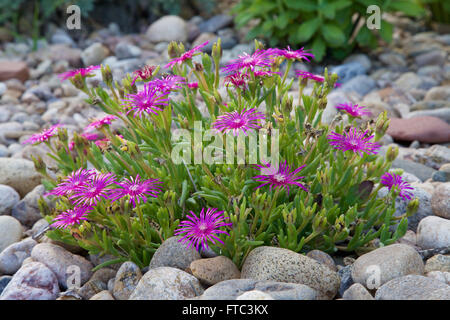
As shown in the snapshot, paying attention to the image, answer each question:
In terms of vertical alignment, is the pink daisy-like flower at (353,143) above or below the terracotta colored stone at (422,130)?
above

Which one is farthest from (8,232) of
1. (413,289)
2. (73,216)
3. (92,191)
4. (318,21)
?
(318,21)

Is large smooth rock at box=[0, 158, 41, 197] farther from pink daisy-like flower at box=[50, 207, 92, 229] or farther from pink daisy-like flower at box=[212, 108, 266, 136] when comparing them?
pink daisy-like flower at box=[212, 108, 266, 136]

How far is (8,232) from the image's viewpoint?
2504 millimetres

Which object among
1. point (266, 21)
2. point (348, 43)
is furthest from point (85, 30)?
point (348, 43)

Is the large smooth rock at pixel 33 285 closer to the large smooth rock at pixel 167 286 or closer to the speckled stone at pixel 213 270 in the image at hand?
the large smooth rock at pixel 167 286

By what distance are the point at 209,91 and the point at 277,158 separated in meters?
0.54

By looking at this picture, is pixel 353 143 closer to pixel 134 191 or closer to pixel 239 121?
pixel 239 121

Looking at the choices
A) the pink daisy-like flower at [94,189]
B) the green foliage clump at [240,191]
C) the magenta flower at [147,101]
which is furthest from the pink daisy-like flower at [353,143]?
the pink daisy-like flower at [94,189]

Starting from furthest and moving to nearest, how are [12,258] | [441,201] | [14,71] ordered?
[14,71], [441,201], [12,258]

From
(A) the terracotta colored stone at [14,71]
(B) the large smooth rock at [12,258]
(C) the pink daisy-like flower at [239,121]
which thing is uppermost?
(A) the terracotta colored stone at [14,71]

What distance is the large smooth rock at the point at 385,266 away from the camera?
73.0 inches

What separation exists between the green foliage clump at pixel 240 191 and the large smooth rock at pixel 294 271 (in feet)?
0.29

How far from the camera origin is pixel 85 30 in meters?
5.77

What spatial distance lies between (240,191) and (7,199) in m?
1.43
